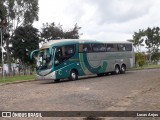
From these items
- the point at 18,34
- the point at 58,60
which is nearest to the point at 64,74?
the point at 58,60

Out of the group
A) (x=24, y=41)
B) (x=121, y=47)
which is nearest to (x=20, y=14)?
(x=24, y=41)

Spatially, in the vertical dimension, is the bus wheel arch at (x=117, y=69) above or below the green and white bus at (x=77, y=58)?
below

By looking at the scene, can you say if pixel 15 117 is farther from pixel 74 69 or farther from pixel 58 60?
pixel 74 69

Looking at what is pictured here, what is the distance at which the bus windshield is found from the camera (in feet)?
84.4

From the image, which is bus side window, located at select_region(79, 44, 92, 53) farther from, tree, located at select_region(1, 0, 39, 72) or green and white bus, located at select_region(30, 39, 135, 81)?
tree, located at select_region(1, 0, 39, 72)

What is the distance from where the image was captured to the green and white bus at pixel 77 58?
25844mm

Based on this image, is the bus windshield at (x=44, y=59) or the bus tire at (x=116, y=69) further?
the bus tire at (x=116, y=69)

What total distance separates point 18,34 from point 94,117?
41.3m

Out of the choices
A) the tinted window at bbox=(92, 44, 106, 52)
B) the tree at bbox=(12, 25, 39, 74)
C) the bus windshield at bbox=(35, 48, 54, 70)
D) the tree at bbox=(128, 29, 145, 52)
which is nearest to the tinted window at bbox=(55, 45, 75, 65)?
the bus windshield at bbox=(35, 48, 54, 70)

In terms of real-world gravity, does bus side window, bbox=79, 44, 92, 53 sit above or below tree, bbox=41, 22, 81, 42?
below

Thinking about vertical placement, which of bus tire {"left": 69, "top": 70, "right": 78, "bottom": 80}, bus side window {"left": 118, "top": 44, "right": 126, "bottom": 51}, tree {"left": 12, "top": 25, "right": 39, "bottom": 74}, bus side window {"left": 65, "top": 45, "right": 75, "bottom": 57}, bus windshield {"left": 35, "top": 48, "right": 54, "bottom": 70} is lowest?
bus tire {"left": 69, "top": 70, "right": 78, "bottom": 80}

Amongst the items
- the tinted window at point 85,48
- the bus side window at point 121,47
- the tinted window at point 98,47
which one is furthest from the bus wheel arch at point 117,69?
the tinted window at point 85,48

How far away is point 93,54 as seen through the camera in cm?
2945

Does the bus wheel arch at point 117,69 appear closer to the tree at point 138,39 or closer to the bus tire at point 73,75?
the bus tire at point 73,75
